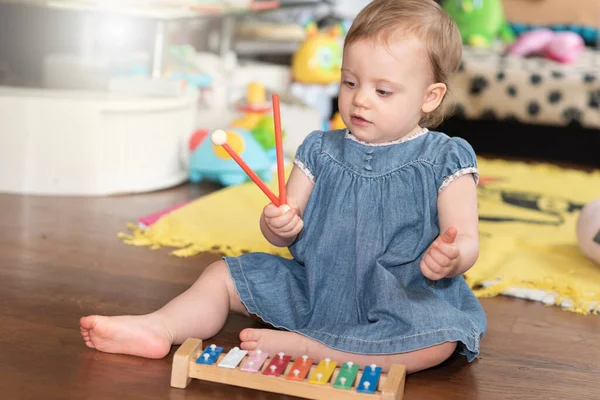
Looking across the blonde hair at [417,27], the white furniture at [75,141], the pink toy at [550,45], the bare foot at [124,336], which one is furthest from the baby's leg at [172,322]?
the pink toy at [550,45]

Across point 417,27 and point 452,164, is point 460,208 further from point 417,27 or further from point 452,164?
point 417,27

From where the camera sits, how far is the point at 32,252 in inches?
58.1

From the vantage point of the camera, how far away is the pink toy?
2.83 m

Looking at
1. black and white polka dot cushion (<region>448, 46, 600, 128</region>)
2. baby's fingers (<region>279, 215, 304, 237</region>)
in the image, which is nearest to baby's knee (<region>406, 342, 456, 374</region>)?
baby's fingers (<region>279, 215, 304, 237</region>)

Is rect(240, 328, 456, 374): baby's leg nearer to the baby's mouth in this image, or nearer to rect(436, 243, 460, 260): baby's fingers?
rect(436, 243, 460, 260): baby's fingers

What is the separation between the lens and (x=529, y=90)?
108 inches

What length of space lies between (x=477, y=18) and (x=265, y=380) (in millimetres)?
2361

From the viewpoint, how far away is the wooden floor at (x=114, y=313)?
984 mm

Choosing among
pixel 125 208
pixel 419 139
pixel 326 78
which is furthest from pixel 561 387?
pixel 326 78

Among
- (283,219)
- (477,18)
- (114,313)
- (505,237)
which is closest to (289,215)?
(283,219)

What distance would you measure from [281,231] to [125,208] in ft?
2.74

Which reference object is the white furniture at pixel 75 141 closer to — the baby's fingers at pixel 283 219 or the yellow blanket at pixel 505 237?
the yellow blanket at pixel 505 237

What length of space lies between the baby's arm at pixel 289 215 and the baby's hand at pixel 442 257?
170 millimetres

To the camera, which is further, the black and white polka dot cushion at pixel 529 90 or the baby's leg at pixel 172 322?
the black and white polka dot cushion at pixel 529 90
